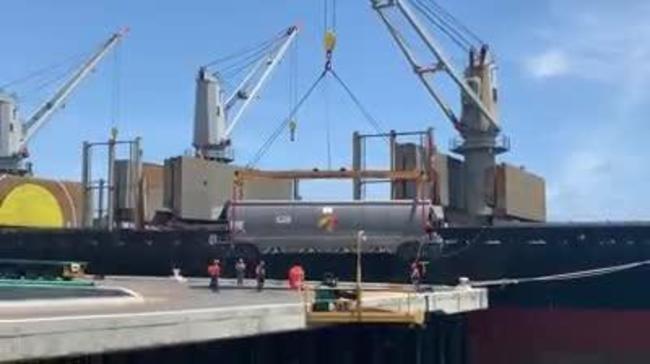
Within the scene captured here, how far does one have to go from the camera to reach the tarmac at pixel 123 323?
15.3 metres

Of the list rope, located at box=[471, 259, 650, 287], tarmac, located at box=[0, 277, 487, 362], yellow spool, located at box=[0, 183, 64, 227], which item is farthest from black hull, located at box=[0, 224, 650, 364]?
yellow spool, located at box=[0, 183, 64, 227]

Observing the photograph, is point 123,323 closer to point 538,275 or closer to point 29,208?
point 538,275

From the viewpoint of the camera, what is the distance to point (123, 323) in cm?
1722

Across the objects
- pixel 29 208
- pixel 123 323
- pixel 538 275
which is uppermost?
pixel 29 208

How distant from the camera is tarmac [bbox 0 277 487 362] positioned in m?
15.3

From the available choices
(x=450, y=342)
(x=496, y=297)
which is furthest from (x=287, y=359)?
(x=496, y=297)

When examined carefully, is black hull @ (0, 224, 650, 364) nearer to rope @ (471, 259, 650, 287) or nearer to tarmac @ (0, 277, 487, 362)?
rope @ (471, 259, 650, 287)

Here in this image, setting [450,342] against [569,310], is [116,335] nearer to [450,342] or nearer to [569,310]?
[450,342]

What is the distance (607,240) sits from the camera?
146ft

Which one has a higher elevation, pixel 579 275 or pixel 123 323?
pixel 579 275

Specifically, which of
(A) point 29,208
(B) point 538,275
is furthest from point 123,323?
(A) point 29,208

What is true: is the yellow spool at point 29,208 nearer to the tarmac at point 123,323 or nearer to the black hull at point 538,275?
the black hull at point 538,275

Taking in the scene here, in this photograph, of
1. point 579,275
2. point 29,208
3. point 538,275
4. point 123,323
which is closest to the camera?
point 123,323

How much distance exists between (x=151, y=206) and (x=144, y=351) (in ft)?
191
